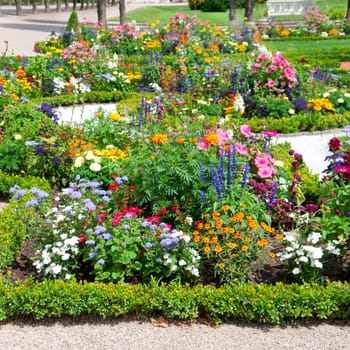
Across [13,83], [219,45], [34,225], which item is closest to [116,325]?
[34,225]

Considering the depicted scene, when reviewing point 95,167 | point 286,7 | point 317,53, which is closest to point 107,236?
point 95,167

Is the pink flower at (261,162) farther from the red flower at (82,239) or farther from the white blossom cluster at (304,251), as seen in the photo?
the red flower at (82,239)

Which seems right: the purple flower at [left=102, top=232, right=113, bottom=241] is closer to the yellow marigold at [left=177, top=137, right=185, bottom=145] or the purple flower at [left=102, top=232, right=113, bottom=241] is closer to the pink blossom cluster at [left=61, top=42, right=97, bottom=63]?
the yellow marigold at [left=177, top=137, right=185, bottom=145]

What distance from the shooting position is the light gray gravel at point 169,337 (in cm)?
390

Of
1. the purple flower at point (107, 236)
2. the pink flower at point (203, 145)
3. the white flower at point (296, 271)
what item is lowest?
the white flower at point (296, 271)

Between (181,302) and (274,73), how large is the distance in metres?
6.24

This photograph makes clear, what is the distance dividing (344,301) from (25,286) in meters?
2.37

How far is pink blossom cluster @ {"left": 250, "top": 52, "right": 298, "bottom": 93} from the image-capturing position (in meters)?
9.45

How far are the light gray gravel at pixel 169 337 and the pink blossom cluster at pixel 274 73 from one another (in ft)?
19.6

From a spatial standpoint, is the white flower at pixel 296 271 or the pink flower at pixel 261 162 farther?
the pink flower at pixel 261 162

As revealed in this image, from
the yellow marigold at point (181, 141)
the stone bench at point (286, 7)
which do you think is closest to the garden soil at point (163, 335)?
the yellow marigold at point (181, 141)

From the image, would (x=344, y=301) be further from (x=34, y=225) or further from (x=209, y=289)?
(x=34, y=225)

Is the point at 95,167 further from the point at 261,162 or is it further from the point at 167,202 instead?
the point at 261,162

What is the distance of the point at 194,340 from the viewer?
3961mm
